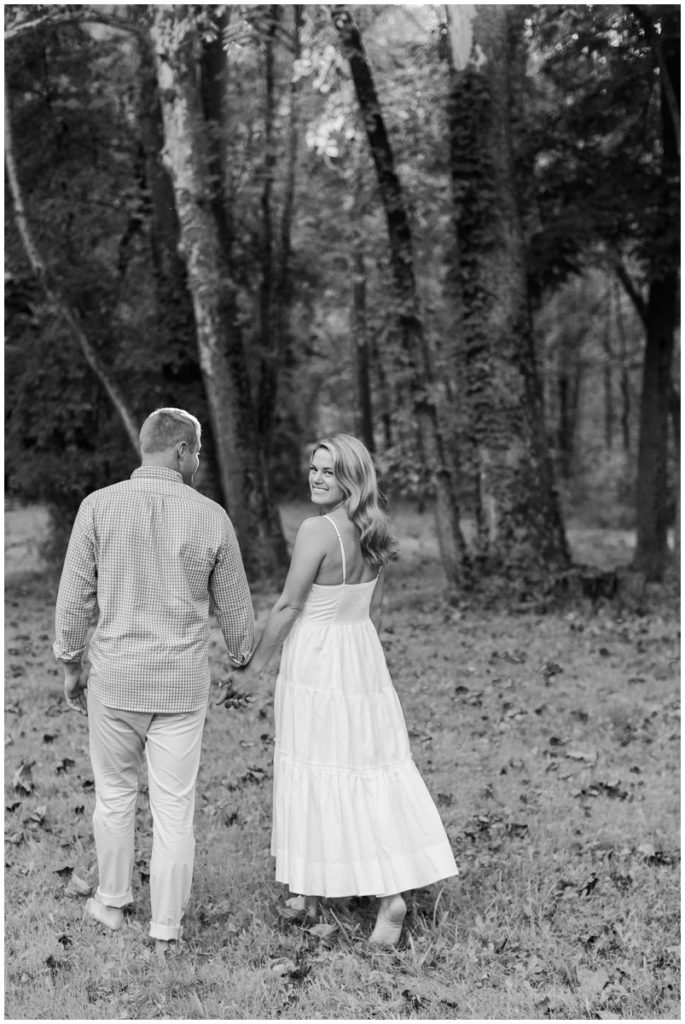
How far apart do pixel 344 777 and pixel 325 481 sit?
4.38 feet

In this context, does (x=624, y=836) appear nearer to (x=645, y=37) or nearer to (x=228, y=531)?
(x=228, y=531)

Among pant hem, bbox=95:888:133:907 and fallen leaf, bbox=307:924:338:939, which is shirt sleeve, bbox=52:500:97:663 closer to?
pant hem, bbox=95:888:133:907

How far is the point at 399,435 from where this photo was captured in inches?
550

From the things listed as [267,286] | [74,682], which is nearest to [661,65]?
[267,286]

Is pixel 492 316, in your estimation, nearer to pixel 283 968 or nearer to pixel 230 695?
pixel 230 695

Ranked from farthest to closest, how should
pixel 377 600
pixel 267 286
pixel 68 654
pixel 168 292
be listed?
pixel 267 286 < pixel 168 292 < pixel 377 600 < pixel 68 654

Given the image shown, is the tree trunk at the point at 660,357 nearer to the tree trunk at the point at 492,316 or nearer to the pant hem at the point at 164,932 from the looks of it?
the tree trunk at the point at 492,316

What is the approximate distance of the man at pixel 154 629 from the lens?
441 centimetres

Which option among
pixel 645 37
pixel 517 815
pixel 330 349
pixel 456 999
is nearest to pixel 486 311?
pixel 645 37

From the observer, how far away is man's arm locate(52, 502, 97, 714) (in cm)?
442

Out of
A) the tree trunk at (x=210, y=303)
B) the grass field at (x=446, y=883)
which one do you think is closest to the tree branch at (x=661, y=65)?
the tree trunk at (x=210, y=303)

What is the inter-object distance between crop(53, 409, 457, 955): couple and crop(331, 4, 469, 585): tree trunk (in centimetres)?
838

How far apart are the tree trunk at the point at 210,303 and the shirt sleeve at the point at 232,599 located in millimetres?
8769

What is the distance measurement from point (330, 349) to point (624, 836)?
36267mm
